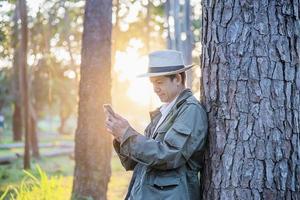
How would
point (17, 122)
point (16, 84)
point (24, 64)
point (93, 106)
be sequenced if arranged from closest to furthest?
1. point (93, 106)
2. point (24, 64)
3. point (16, 84)
4. point (17, 122)

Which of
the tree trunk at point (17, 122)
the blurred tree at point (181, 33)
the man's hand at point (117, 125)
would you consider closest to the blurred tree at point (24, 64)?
the blurred tree at point (181, 33)

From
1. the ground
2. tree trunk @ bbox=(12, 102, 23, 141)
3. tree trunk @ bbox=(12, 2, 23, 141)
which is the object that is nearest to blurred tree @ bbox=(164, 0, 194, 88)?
the ground

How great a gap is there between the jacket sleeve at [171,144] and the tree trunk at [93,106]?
16.0 ft

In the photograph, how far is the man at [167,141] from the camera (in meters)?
2.95

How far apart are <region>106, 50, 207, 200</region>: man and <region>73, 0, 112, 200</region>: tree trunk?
4.53 m

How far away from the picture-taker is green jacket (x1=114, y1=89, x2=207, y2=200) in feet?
9.66

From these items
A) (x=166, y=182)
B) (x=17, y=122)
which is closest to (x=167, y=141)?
(x=166, y=182)

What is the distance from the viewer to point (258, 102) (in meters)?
3.05

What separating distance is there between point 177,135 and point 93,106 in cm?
508

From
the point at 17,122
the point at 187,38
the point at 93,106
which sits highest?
the point at 187,38

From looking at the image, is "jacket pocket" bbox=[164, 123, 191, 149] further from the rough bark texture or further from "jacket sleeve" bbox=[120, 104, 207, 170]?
the rough bark texture

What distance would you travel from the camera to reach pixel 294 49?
3115 mm

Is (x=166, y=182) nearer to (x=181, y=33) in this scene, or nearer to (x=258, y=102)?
(x=258, y=102)

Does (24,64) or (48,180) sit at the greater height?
(24,64)
